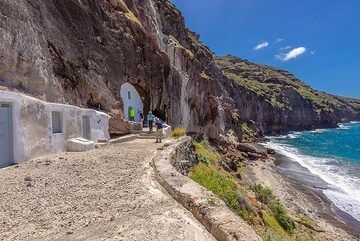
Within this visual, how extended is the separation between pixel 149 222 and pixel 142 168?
14.7 feet

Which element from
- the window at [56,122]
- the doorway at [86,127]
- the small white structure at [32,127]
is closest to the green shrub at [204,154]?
the doorway at [86,127]

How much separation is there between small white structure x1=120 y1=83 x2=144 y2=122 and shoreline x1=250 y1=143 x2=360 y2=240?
50.2 feet

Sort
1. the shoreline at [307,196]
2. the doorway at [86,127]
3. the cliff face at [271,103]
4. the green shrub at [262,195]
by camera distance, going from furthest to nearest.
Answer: the cliff face at [271,103] → the shoreline at [307,196] → the green shrub at [262,195] → the doorway at [86,127]

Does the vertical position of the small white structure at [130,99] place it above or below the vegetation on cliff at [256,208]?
above

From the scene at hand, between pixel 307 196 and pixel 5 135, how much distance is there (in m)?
27.5

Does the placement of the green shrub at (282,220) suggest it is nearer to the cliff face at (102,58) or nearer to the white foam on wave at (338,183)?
the cliff face at (102,58)

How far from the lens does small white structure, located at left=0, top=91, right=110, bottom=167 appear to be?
1091cm

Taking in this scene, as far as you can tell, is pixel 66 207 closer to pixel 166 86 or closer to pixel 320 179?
pixel 166 86

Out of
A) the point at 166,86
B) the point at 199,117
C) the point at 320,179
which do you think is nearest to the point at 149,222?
the point at 166,86

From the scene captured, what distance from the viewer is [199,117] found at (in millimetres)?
47844

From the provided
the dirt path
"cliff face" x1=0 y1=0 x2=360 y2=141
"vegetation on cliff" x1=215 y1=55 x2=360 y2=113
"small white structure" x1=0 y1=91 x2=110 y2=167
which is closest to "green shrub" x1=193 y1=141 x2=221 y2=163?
"cliff face" x1=0 y1=0 x2=360 y2=141

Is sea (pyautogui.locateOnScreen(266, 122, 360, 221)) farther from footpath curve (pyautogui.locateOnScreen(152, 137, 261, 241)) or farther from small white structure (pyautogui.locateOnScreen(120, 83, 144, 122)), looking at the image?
footpath curve (pyautogui.locateOnScreen(152, 137, 261, 241))

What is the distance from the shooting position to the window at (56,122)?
13805 millimetres

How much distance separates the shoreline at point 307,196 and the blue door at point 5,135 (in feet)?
54.9
